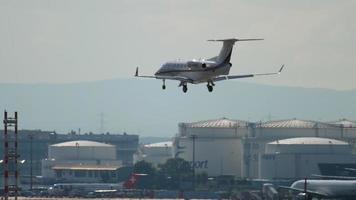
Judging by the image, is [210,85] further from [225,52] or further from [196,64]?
[225,52]

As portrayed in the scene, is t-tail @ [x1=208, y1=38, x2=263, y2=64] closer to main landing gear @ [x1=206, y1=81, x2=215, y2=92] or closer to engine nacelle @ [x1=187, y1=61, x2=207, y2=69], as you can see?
engine nacelle @ [x1=187, y1=61, x2=207, y2=69]

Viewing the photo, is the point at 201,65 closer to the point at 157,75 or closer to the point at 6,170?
the point at 157,75

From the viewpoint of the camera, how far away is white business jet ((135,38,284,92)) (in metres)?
142

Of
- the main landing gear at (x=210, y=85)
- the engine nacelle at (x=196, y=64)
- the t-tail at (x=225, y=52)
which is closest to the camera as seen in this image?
the main landing gear at (x=210, y=85)

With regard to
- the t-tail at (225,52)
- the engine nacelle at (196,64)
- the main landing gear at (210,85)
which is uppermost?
the t-tail at (225,52)

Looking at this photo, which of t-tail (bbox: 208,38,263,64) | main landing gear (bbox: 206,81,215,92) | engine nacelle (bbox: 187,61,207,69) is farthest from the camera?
t-tail (bbox: 208,38,263,64)

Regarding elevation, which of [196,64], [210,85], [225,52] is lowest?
[210,85]

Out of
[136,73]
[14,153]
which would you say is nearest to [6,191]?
[14,153]

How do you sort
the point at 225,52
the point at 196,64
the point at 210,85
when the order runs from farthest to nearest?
the point at 225,52, the point at 196,64, the point at 210,85

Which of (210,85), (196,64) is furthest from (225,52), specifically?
(210,85)

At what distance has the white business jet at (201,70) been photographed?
14150 cm

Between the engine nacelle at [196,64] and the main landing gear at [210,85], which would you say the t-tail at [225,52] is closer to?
the engine nacelle at [196,64]

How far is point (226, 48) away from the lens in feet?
487

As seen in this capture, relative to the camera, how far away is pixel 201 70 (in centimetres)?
14262
